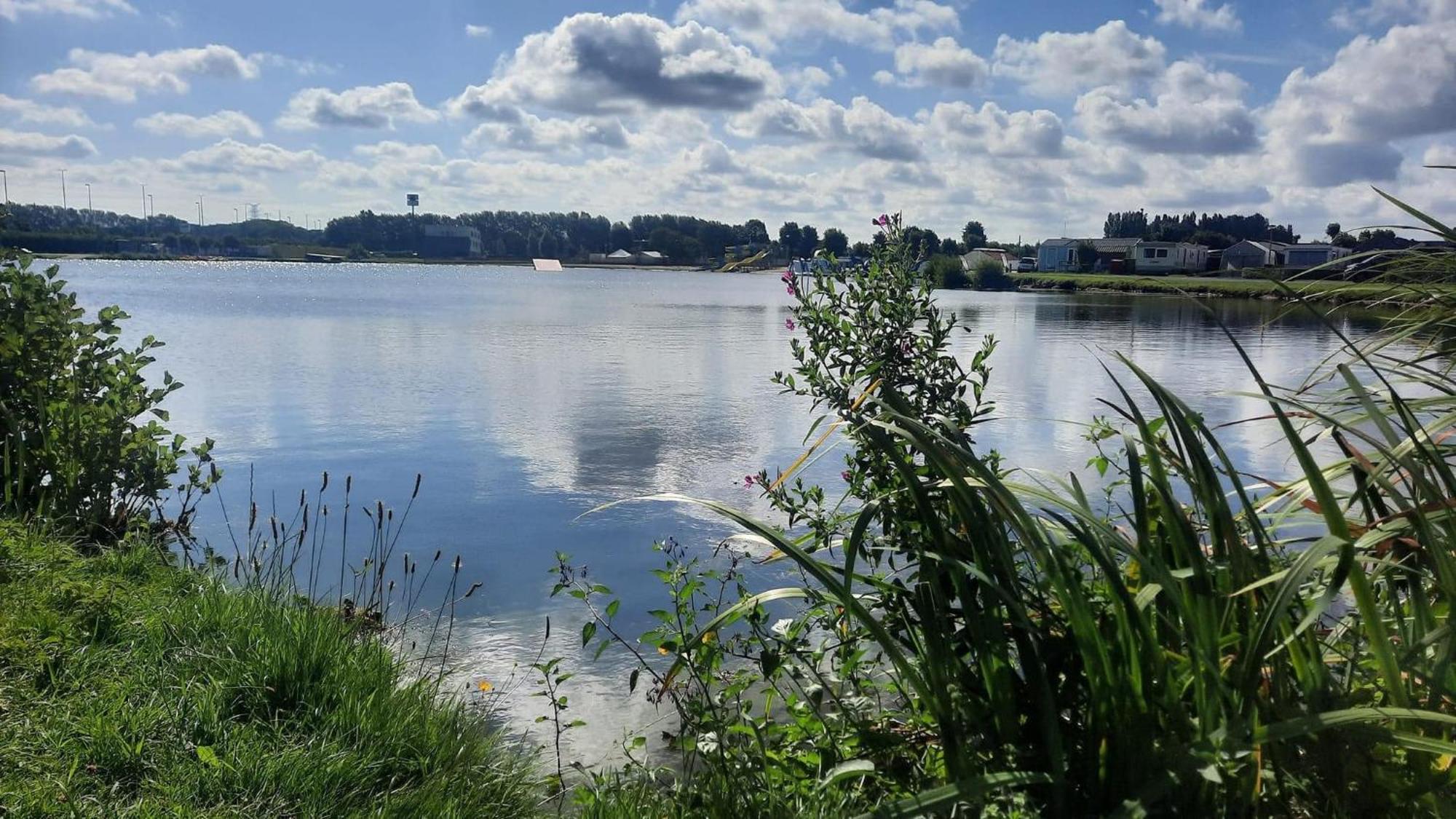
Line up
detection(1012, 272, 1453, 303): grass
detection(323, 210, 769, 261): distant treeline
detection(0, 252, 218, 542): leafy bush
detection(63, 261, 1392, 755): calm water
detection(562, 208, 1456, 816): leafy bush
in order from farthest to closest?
detection(323, 210, 769, 261): distant treeline
detection(63, 261, 1392, 755): calm water
detection(0, 252, 218, 542): leafy bush
detection(1012, 272, 1453, 303): grass
detection(562, 208, 1456, 816): leafy bush

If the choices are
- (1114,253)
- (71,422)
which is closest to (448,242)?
(1114,253)

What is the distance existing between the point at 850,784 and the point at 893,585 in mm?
685

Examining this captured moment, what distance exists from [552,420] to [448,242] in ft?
595

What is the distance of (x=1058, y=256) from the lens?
112 meters

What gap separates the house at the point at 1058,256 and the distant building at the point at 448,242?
348 ft

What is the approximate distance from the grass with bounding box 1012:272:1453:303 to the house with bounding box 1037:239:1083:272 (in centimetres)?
765

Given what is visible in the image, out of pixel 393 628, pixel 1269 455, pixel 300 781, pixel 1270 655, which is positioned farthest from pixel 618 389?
pixel 1270 655

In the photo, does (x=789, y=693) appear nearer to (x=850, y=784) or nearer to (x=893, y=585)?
(x=850, y=784)

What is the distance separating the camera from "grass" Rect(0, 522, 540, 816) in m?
2.70

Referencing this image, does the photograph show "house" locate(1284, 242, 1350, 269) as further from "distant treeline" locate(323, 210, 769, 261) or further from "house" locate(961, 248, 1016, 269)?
"distant treeline" locate(323, 210, 769, 261)

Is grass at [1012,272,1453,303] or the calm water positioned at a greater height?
grass at [1012,272,1453,303]

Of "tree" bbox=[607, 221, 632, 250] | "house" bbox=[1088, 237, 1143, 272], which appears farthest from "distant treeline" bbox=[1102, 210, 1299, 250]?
"tree" bbox=[607, 221, 632, 250]

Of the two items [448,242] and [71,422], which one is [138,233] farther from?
[71,422]

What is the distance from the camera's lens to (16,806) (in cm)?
244
